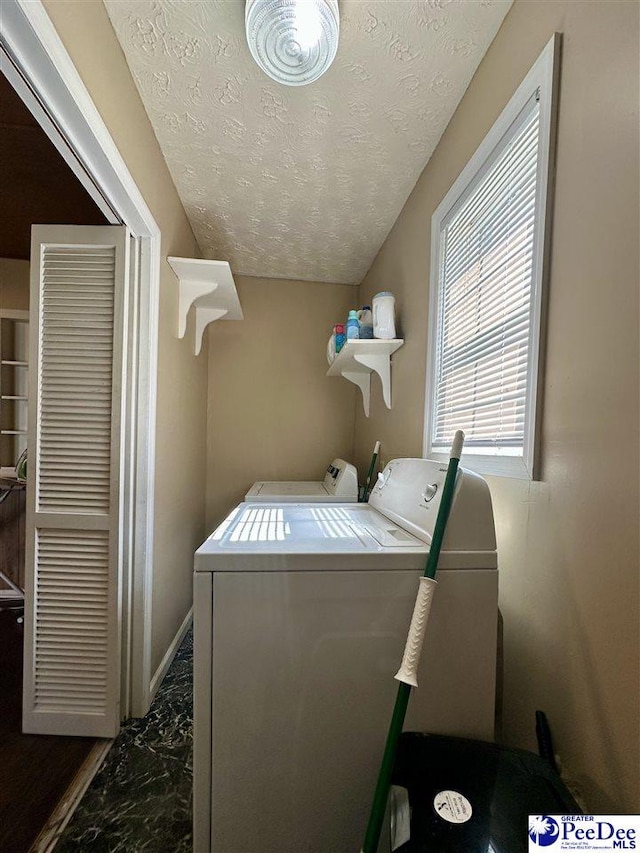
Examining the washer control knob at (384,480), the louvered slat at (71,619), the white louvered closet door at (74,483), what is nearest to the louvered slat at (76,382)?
the white louvered closet door at (74,483)

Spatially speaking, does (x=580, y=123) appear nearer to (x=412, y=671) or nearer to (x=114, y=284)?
(x=412, y=671)

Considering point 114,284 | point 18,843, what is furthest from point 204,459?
point 18,843

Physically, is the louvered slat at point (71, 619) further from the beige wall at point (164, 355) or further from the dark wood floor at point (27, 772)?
the beige wall at point (164, 355)

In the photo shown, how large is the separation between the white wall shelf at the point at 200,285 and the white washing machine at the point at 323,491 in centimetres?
97

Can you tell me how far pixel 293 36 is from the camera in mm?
1041

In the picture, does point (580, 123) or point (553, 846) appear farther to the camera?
point (580, 123)

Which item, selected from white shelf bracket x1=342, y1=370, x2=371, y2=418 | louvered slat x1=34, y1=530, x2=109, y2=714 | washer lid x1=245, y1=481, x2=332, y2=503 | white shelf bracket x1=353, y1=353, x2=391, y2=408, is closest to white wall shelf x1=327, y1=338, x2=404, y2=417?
white shelf bracket x1=353, y1=353, x2=391, y2=408

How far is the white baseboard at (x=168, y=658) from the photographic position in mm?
1686

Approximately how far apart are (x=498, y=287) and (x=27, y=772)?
2261 millimetres

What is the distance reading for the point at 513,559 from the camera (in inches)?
40.3

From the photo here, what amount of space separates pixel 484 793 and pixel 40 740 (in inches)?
66.6

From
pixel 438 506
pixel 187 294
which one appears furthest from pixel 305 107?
pixel 438 506

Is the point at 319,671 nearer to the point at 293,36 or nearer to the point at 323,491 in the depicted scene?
the point at 323,491
